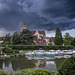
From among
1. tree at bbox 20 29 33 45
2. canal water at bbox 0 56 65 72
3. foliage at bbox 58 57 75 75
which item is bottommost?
canal water at bbox 0 56 65 72

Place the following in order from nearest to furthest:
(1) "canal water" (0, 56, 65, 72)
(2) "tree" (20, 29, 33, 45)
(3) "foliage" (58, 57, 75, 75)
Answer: (3) "foliage" (58, 57, 75, 75)
(1) "canal water" (0, 56, 65, 72)
(2) "tree" (20, 29, 33, 45)

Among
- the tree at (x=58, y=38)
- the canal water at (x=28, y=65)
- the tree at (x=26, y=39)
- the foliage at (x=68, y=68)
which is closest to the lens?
the foliage at (x=68, y=68)

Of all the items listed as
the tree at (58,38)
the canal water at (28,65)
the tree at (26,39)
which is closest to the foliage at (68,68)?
the canal water at (28,65)

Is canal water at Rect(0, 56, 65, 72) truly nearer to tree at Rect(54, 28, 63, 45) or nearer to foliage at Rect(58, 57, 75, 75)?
foliage at Rect(58, 57, 75, 75)

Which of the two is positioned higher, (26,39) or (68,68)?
(26,39)

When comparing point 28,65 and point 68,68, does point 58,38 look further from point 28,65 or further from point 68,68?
point 68,68

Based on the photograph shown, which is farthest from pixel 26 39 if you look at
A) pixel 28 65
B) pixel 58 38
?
pixel 28 65

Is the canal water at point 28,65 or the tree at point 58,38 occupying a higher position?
the tree at point 58,38

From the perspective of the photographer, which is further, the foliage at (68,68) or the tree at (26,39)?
the tree at (26,39)

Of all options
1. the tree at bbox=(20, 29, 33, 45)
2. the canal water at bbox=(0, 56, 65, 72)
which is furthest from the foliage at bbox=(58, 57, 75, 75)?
the tree at bbox=(20, 29, 33, 45)

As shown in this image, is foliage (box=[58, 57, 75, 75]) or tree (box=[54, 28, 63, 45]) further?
tree (box=[54, 28, 63, 45])

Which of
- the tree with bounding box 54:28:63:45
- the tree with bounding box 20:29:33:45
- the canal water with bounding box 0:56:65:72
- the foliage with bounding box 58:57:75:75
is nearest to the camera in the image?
the foliage with bounding box 58:57:75:75

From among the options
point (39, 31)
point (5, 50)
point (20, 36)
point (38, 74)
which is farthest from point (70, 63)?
point (39, 31)

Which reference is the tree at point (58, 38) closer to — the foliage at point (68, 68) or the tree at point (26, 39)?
the tree at point (26, 39)
